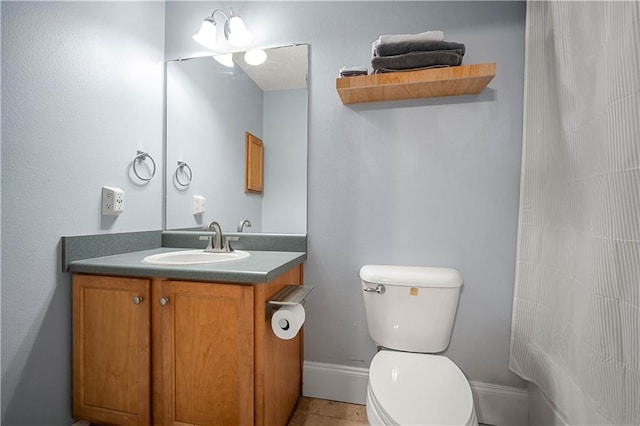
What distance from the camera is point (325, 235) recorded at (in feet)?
5.10

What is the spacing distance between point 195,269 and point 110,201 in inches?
25.8

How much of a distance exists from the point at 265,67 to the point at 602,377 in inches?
72.8

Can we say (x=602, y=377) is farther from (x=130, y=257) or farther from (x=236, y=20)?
(x=236, y=20)

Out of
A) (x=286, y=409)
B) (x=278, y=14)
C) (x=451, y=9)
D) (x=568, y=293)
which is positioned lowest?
(x=286, y=409)

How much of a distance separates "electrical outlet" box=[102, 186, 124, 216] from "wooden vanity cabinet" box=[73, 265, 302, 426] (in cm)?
31

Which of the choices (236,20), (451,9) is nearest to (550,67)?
(451,9)

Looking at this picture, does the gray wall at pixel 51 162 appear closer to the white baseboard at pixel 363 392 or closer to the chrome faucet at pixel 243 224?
the chrome faucet at pixel 243 224

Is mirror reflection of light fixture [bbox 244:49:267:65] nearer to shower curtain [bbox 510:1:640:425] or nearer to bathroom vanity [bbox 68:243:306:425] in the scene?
bathroom vanity [bbox 68:243:306:425]

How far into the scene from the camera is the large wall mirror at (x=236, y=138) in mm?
1587

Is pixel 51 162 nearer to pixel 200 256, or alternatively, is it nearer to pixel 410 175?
pixel 200 256

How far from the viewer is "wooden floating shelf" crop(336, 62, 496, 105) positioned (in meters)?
1.20

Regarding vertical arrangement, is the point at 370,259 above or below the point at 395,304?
above

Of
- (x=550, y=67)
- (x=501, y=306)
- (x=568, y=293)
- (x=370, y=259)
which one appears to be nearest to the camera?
(x=568, y=293)

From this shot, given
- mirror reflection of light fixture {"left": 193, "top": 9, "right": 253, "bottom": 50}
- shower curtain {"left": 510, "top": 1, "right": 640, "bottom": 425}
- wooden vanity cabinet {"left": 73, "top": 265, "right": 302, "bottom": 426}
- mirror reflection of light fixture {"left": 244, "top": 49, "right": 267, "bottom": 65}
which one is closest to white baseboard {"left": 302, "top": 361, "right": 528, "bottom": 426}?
A: shower curtain {"left": 510, "top": 1, "right": 640, "bottom": 425}
